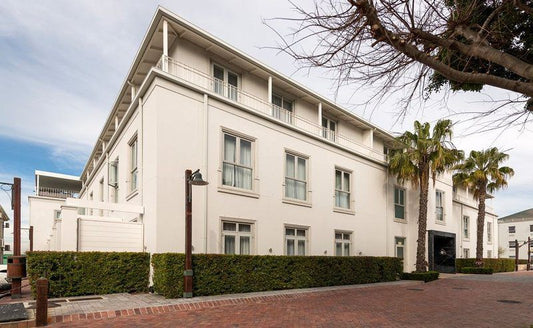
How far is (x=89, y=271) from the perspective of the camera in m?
10.4

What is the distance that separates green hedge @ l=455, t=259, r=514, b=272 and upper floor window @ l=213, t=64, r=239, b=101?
75.0 feet

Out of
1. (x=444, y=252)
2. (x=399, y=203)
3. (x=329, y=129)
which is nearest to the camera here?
(x=329, y=129)

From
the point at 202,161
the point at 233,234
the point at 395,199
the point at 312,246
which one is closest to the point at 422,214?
the point at 395,199

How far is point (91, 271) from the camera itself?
34.1 ft

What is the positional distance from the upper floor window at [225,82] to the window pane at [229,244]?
18.5 feet

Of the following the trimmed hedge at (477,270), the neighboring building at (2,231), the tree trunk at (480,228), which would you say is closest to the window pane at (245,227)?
the trimmed hedge at (477,270)

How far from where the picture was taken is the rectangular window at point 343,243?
18.3 meters

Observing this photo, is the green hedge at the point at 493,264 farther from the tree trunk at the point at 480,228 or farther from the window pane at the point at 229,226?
the window pane at the point at 229,226

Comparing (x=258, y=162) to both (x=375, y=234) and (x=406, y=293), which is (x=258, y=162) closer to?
(x=406, y=293)

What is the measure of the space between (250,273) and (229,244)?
2.00 meters

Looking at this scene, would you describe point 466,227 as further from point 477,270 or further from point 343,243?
point 343,243

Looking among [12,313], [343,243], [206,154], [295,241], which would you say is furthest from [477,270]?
[12,313]

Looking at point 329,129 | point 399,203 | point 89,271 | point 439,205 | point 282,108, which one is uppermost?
point 282,108

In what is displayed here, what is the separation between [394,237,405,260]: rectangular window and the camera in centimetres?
2266
